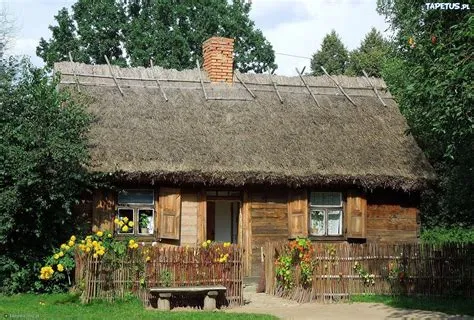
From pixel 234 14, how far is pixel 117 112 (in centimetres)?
2055

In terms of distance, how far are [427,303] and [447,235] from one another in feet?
49.6

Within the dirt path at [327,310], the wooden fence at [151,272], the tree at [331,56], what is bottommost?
the dirt path at [327,310]

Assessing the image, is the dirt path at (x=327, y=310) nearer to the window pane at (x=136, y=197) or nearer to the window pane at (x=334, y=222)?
the window pane at (x=136, y=197)

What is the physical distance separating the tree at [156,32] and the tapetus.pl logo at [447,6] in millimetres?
23532

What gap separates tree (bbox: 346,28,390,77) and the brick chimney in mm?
22939

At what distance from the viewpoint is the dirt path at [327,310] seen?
1353 cm

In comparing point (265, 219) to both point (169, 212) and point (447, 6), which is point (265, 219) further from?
point (447, 6)

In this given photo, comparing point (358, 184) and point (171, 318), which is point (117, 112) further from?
point (171, 318)

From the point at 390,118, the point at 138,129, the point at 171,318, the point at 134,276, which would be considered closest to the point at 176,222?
the point at 138,129

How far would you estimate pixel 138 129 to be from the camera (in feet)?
63.5

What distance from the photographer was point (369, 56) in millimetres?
48281

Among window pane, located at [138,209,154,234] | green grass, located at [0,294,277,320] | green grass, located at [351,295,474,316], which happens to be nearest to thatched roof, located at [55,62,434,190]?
window pane, located at [138,209,154,234]

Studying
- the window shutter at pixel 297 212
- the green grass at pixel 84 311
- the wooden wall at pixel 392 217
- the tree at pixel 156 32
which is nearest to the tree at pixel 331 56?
the tree at pixel 156 32

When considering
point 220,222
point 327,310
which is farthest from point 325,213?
point 327,310
